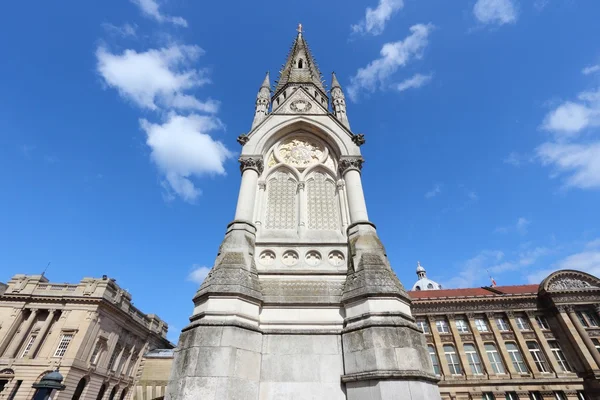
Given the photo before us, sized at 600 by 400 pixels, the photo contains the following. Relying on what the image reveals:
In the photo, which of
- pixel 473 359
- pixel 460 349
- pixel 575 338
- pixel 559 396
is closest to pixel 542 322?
pixel 575 338

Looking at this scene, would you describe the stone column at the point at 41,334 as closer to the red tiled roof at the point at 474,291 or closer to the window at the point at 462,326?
the red tiled roof at the point at 474,291

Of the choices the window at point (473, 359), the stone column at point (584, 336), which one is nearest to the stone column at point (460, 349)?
the window at point (473, 359)

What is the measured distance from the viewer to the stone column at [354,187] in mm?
9078

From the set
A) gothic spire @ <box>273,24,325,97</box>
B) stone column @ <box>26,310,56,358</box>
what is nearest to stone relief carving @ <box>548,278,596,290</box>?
gothic spire @ <box>273,24,325,97</box>

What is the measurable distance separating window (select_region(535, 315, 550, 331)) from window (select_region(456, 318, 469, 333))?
8.55m

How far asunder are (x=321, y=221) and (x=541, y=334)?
133 feet

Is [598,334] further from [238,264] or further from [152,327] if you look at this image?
[152,327]

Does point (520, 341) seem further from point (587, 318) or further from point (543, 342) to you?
point (587, 318)

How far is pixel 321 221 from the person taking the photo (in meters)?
9.68

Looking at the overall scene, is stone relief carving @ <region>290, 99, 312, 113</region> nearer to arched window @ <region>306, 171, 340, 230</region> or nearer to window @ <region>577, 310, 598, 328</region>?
arched window @ <region>306, 171, 340, 230</region>

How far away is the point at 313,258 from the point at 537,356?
40277 millimetres

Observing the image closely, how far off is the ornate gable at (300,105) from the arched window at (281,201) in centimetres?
309

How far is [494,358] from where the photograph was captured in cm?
3344

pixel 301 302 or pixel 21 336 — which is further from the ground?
pixel 21 336
